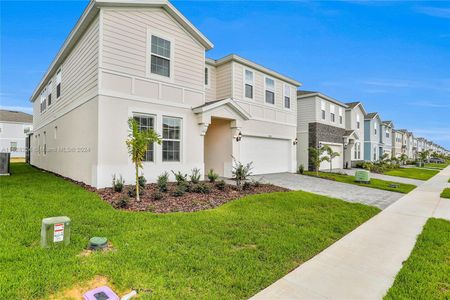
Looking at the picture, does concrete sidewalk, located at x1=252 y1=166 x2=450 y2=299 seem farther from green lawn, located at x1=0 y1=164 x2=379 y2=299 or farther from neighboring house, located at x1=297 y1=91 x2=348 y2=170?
neighboring house, located at x1=297 y1=91 x2=348 y2=170

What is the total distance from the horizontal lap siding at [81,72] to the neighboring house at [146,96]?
0.13 ft

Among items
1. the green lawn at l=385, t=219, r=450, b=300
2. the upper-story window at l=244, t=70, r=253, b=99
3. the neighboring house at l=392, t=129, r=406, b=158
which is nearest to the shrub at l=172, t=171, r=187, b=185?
the upper-story window at l=244, t=70, r=253, b=99

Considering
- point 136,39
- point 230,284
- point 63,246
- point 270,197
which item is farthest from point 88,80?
point 230,284

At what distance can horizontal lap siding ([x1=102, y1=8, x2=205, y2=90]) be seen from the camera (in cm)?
855

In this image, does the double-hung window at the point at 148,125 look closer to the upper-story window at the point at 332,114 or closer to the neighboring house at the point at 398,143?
the upper-story window at the point at 332,114

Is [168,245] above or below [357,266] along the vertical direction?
above

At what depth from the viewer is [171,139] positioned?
1009 cm

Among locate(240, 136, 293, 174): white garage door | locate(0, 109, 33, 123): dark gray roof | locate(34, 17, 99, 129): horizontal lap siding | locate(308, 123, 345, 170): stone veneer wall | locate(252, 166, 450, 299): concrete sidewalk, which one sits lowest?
locate(252, 166, 450, 299): concrete sidewalk

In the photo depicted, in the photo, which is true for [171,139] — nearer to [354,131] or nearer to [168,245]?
[168,245]

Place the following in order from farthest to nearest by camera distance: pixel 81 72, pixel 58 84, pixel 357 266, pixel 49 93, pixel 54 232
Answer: pixel 49 93
pixel 58 84
pixel 81 72
pixel 357 266
pixel 54 232

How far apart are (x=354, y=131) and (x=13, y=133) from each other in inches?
1838

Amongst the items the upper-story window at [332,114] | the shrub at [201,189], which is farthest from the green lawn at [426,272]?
the upper-story window at [332,114]

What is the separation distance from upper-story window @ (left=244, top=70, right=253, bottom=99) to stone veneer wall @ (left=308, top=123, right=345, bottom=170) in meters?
8.00

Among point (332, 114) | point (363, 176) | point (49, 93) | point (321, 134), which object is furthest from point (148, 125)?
point (332, 114)
